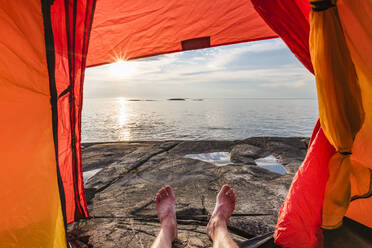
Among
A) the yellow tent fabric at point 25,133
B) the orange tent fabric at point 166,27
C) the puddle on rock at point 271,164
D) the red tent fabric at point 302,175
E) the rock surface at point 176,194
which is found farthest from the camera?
the puddle on rock at point 271,164

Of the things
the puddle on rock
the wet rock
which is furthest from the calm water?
the puddle on rock

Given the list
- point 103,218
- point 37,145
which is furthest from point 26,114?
point 103,218

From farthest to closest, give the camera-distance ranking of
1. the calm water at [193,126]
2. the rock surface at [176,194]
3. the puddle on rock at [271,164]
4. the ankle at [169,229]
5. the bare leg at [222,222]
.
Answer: the calm water at [193,126]
the puddle on rock at [271,164]
the rock surface at [176,194]
the ankle at [169,229]
the bare leg at [222,222]

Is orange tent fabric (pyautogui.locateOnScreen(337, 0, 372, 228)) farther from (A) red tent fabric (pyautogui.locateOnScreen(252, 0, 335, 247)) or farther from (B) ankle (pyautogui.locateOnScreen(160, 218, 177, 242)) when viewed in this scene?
(B) ankle (pyautogui.locateOnScreen(160, 218, 177, 242))

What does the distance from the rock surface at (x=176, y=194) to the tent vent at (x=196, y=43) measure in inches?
72.5

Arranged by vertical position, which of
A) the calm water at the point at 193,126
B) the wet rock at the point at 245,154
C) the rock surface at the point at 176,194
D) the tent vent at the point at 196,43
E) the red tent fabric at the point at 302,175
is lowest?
the calm water at the point at 193,126

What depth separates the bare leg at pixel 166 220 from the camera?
1.27 metres

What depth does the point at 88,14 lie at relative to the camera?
3.84 ft

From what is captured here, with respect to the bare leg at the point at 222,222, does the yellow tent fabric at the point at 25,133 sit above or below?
above

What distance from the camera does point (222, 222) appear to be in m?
1.47

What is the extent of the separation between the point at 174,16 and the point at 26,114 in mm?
1486

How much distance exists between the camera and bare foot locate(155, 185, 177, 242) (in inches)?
55.6

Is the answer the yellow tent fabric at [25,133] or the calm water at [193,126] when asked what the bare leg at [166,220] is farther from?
the calm water at [193,126]

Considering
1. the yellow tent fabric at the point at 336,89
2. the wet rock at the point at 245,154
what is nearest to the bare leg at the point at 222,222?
the yellow tent fabric at the point at 336,89
